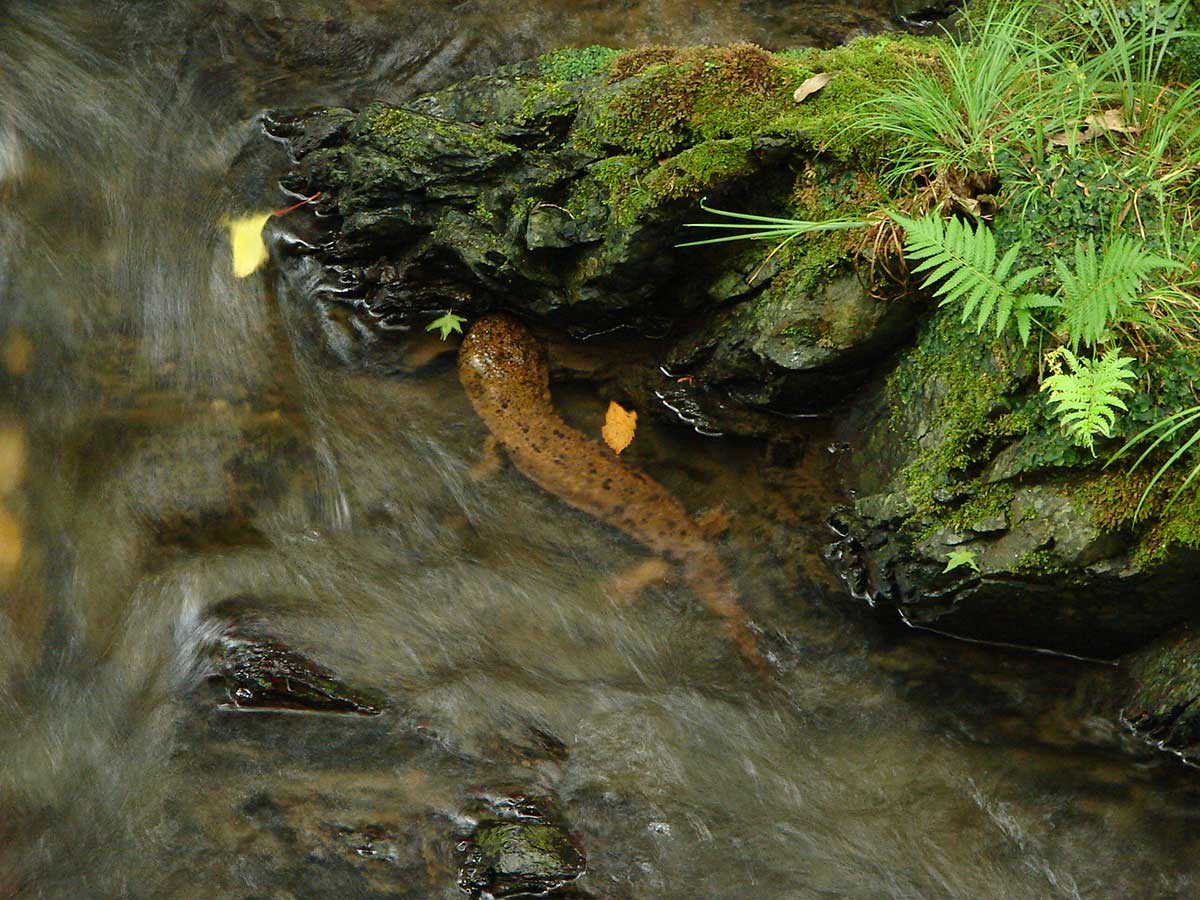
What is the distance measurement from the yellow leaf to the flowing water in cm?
9

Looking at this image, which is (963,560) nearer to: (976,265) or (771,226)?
(976,265)

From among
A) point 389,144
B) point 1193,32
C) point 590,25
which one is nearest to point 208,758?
point 389,144

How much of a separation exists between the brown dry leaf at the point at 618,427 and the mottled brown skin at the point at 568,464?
0.19 ft

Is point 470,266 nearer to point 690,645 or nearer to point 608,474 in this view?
point 608,474

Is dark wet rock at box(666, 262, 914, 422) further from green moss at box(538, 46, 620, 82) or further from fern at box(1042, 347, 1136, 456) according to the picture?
green moss at box(538, 46, 620, 82)

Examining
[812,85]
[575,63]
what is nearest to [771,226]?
[812,85]

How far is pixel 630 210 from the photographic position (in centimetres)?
482

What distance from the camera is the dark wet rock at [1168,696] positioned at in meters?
4.25

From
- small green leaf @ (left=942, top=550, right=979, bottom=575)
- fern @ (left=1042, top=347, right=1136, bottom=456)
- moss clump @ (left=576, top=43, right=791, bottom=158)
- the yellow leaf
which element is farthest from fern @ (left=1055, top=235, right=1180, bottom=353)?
the yellow leaf

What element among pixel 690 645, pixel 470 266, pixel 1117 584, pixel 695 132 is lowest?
pixel 690 645

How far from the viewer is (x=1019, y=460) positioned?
427 cm

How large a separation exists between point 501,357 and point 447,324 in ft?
1.15

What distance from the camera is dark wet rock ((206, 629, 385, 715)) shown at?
447 cm

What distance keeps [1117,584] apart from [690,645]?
1.87m
